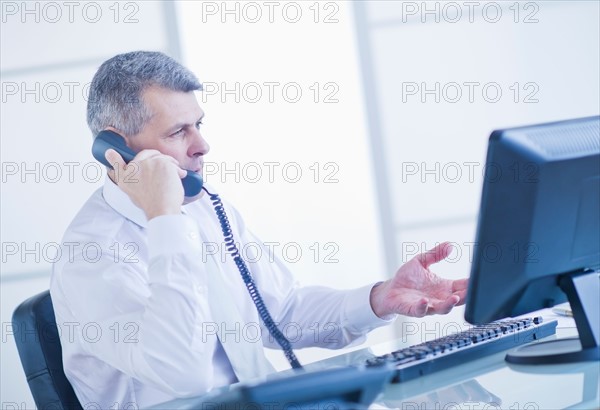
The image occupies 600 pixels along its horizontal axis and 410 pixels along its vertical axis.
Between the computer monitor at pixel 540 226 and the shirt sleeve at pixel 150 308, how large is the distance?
0.58 meters

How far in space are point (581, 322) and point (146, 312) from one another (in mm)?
839

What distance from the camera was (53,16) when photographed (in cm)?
343

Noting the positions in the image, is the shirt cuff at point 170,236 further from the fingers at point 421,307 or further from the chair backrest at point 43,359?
the fingers at point 421,307

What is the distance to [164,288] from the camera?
1.64 meters

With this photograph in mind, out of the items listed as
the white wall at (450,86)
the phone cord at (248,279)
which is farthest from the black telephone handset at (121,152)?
the white wall at (450,86)

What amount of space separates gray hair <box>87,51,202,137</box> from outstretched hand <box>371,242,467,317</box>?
0.71 meters

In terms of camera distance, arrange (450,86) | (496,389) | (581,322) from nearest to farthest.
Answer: (496,389)
(581,322)
(450,86)

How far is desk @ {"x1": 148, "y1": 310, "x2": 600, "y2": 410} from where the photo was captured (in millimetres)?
1234

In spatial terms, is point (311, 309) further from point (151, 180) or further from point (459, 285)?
point (151, 180)

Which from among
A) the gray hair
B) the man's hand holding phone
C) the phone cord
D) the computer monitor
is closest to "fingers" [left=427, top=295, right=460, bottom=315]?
the computer monitor

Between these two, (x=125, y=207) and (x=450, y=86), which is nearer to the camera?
(x=125, y=207)

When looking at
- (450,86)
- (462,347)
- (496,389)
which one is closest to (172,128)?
(462,347)

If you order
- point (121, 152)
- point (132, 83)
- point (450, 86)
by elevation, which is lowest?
point (450, 86)

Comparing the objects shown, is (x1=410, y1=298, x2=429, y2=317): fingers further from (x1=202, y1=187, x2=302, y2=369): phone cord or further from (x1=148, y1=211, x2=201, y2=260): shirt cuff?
(x1=148, y1=211, x2=201, y2=260): shirt cuff
